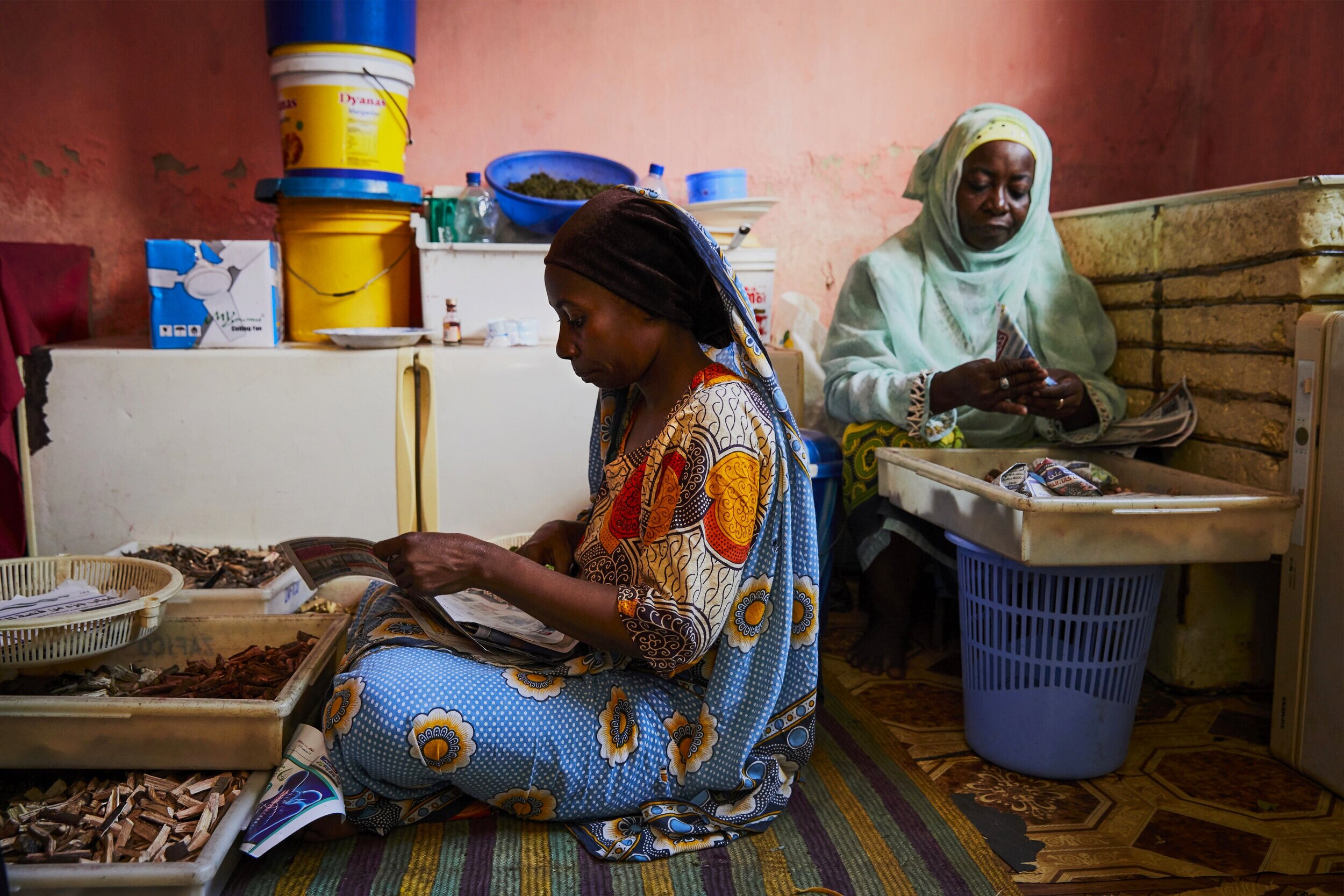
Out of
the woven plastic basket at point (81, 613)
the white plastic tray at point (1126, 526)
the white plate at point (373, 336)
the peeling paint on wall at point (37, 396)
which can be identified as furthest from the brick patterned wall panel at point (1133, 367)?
the peeling paint on wall at point (37, 396)

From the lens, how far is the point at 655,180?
135 inches

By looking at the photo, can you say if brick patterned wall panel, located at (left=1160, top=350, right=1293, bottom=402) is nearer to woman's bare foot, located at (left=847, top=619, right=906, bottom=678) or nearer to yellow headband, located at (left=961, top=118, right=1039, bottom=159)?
yellow headband, located at (left=961, top=118, right=1039, bottom=159)

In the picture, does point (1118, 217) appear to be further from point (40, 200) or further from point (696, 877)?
point (40, 200)

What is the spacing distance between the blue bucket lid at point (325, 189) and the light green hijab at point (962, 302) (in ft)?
4.77

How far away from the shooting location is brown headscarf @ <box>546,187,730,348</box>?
1701 mm

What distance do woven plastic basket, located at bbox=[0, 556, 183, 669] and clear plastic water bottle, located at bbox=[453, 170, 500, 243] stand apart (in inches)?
54.0

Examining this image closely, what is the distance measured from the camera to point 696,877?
1.74 m

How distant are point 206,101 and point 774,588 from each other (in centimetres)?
286

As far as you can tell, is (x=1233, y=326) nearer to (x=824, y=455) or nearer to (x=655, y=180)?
(x=824, y=455)

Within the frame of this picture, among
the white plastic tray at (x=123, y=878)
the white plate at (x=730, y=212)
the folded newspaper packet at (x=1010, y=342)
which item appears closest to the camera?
the white plastic tray at (x=123, y=878)

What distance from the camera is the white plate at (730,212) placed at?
10.8 feet

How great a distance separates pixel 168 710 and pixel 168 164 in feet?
7.77

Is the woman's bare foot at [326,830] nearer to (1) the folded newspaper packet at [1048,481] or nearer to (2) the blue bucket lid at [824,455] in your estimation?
(2) the blue bucket lid at [824,455]

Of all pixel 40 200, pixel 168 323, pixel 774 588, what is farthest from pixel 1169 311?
pixel 40 200
